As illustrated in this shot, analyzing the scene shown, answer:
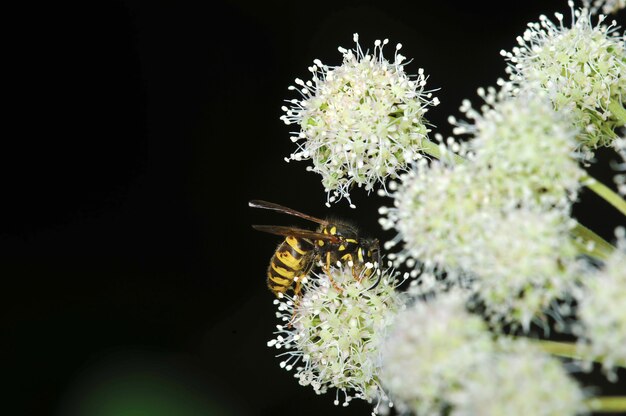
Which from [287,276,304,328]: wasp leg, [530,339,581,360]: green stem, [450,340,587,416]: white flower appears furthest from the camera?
[287,276,304,328]: wasp leg

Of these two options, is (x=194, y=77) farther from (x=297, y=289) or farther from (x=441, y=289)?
(x=441, y=289)

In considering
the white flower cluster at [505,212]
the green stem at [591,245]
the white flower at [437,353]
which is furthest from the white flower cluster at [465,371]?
the green stem at [591,245]

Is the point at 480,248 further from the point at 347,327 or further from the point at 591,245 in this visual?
the point at 347,327

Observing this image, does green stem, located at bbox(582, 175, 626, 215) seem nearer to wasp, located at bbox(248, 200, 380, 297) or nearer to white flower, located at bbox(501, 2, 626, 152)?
white flower, located at bbox(501, 2, 626, 152)

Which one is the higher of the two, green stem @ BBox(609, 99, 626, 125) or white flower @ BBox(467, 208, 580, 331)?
green stem @ BBox(609, 99, 626, 125)

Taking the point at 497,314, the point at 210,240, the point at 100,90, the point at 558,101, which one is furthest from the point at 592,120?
the point at 100,90

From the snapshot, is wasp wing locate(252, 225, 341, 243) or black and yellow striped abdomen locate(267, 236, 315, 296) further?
black and yellow striped abdomen locate(267, 236, 315, 296)

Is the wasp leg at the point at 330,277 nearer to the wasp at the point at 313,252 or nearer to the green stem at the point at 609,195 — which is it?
the wasp at the point at 313,252

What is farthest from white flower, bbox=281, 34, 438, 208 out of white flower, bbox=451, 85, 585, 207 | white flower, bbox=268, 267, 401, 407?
white flower, bbox=451, 85, 585, 207
